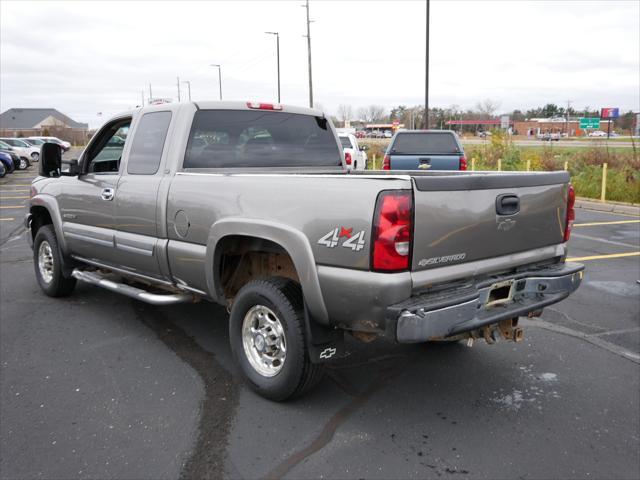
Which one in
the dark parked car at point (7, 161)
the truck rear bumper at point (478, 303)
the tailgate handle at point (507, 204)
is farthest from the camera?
the dark parked car at point (7, 161)

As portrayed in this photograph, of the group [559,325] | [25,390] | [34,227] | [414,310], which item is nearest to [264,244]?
[414,310]

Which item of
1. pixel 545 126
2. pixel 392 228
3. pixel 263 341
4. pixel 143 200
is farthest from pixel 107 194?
pixel 545 126

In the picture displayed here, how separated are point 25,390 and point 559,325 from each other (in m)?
4.48

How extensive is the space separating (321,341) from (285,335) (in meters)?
0.24

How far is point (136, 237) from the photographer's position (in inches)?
183

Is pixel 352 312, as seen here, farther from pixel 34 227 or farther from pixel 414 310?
pixel 34 227

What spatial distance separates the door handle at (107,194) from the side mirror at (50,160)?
831mm

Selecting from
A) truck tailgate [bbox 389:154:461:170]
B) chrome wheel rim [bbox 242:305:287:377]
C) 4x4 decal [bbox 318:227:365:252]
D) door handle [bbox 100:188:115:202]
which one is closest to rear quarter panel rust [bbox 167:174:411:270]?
4x4 decal [bbox 318:227:365:252]

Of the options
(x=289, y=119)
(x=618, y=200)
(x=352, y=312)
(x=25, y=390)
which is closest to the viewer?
(x=352, y=312)

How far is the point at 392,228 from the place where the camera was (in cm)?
291

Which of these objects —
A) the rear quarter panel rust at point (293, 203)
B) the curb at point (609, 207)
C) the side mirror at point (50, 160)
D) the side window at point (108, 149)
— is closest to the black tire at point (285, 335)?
the rear quarter panel rust at point (293, 203)

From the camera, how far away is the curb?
1358 centimetres

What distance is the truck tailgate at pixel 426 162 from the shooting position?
12.0 m

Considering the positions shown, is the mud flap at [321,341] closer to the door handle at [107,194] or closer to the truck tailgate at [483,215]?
the truck tailgate at [483,215]
